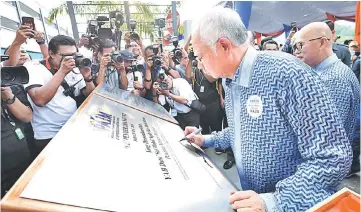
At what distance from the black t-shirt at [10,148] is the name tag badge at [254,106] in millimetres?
1293

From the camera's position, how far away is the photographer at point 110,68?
243 cm

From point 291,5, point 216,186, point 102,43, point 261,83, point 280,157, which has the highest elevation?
point 291,5

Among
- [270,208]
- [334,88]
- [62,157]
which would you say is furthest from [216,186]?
[334,88]

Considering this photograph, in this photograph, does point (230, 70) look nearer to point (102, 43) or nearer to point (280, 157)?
point (280, 157)

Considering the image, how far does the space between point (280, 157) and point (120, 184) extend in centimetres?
52

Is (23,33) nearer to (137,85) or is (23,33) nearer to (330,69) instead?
(137,85)

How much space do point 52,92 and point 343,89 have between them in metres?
1.80

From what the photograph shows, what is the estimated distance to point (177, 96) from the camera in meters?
2.81

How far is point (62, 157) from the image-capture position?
0.77m

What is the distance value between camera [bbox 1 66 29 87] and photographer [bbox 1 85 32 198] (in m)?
0.24

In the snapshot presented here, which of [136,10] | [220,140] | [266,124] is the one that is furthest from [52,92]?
[136,10]

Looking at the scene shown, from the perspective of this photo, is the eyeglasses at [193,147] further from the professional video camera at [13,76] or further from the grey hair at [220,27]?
the professional video camera at [13,76]

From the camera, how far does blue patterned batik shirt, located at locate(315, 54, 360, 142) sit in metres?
1.62

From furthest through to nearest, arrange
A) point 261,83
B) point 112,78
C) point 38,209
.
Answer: point 112,78
point 261,83
point 38,209
